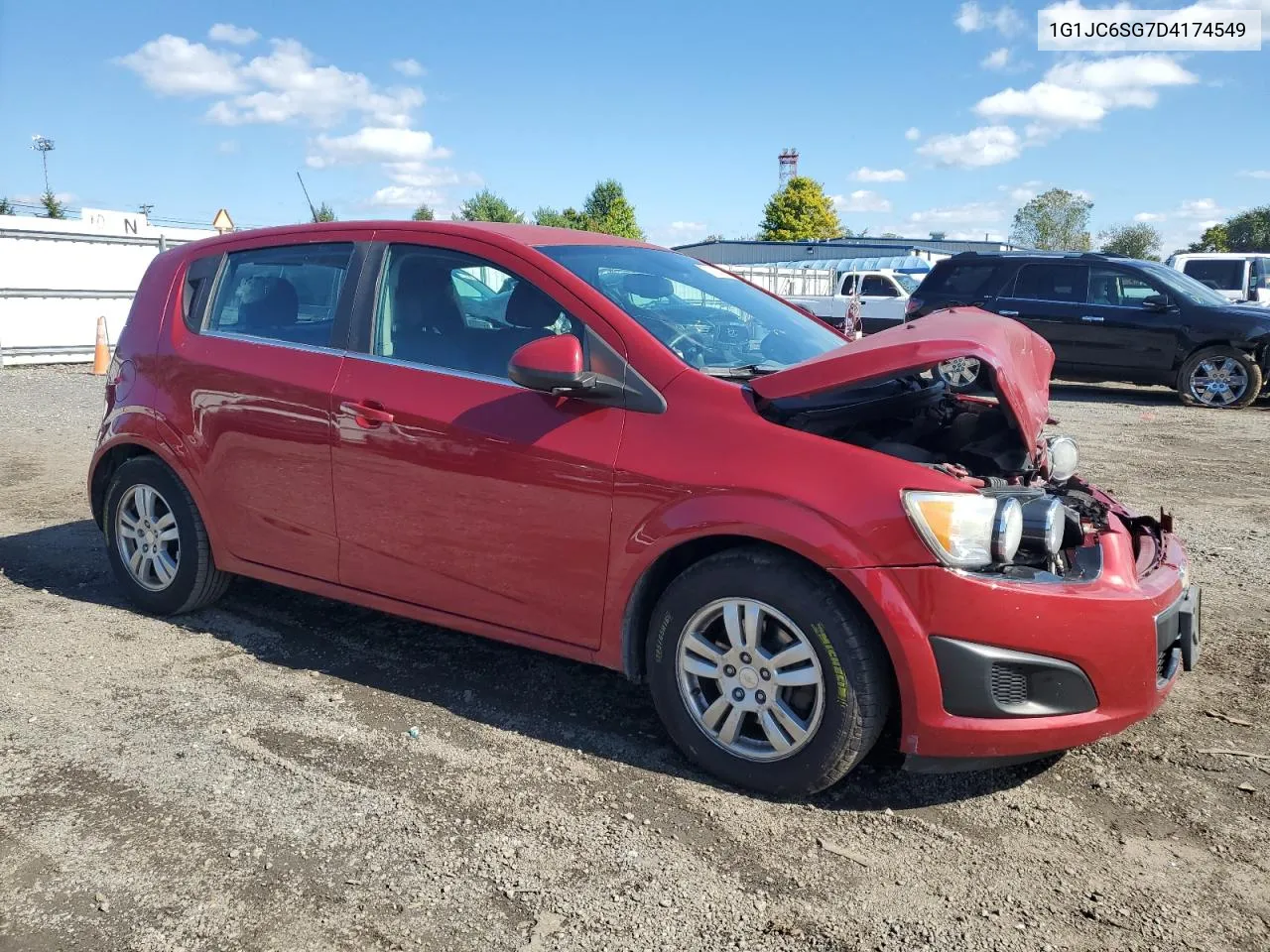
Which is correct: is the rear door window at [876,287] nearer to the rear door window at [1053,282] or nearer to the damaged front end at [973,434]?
the rear door window at [1053,282]

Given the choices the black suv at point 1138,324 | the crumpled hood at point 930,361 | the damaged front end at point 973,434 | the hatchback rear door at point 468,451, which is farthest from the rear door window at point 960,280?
the hatchback rear door at point 468,451

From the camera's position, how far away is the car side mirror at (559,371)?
3230 millimetres

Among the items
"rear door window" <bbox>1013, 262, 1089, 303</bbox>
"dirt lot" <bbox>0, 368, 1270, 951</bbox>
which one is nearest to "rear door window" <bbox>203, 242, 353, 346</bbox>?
"dirt lot" <bbox>0, 368, 1270, 951</bbox>

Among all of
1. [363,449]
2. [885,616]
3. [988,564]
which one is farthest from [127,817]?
[988,564]

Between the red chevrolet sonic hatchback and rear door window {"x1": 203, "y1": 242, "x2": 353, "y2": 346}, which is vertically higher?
rear door window {"x1": 203, "y1": 242, "x2": 353, "y2": 346}

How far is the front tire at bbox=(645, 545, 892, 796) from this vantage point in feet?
9.71

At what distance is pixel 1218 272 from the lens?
1898 cm

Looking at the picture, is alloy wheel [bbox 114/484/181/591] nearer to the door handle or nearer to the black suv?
the door handle

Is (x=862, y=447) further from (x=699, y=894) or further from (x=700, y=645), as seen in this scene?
(x=699, y=894)

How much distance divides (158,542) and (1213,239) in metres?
89.9

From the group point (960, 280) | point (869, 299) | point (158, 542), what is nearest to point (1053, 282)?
point (960, 280)

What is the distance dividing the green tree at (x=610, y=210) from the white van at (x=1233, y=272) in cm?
6780

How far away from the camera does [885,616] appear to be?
288 cm

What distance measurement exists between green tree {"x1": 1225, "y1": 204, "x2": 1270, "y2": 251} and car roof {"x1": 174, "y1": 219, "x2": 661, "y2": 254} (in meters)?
76.6
